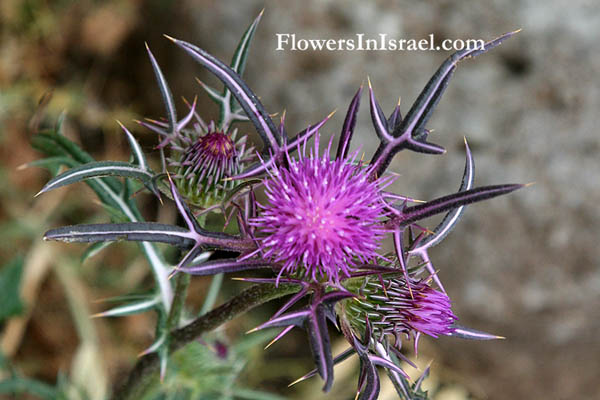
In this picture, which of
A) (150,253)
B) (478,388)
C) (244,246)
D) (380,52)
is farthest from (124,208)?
(478,388)

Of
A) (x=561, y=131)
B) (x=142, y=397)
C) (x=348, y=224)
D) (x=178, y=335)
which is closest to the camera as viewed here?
(x=348, y=224)

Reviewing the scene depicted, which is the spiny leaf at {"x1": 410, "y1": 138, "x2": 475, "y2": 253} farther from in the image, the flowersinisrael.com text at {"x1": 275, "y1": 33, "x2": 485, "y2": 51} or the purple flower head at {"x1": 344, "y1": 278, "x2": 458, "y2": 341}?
the flowersinisrael.com text at {"x1": 275, "y1": 33, "x2": 485, "y2": 51}

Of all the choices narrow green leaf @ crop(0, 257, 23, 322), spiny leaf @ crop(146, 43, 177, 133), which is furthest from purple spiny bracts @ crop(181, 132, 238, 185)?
narrow green leaf @ crop(0, 257, 23, 322)

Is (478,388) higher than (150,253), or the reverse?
(150,253)

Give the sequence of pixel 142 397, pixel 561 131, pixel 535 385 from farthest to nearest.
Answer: pixel 535 385 → pixel 561 131 → pixel 142 397

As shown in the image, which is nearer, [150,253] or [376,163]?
[376,163]

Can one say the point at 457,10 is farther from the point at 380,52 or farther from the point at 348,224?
the point at 348,224
